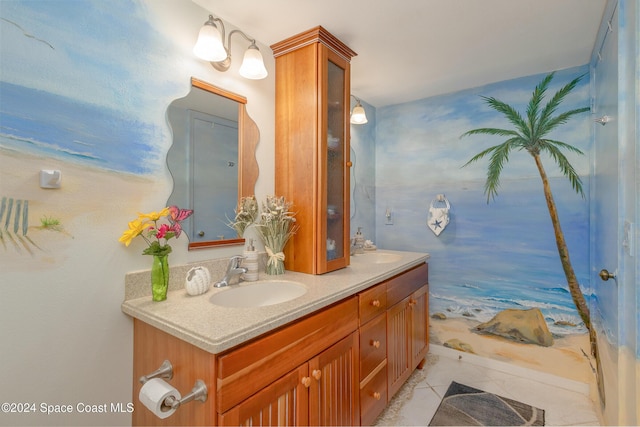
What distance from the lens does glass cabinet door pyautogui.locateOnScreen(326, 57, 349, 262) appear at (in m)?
1.80

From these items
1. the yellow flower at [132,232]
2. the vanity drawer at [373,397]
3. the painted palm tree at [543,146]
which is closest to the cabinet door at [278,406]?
the vanity drawer at [373,397]

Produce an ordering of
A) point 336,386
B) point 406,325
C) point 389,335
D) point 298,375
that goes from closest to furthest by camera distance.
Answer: point 298,375
point 336,386
point 389,335
point 406,325

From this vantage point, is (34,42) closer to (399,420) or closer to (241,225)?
(241,225)

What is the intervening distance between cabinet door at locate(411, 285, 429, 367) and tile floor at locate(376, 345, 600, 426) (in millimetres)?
180

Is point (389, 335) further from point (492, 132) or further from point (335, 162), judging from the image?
point (492, 132)

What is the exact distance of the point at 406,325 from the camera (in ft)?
6.63

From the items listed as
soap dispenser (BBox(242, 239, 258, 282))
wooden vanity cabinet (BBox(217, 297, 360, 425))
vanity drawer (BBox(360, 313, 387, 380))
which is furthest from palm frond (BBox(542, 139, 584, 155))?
soap dispenser (BBox(242, 239, 258, 282))

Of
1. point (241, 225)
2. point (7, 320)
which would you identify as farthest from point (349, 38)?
point (7, 320)

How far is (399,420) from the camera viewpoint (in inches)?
70.5

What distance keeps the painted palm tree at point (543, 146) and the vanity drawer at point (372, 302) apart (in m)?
1.36

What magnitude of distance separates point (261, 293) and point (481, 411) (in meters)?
1.61

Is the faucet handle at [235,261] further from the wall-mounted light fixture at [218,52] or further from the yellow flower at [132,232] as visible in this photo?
the wall-mounted light fixture at [218,52]

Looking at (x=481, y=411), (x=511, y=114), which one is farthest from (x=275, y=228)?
(x=511, y=114)

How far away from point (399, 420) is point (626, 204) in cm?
162
